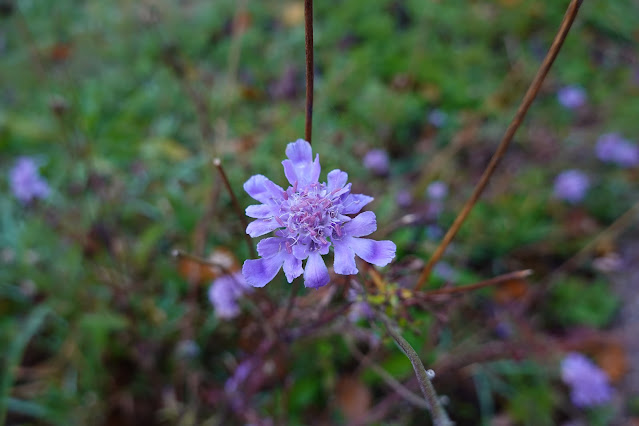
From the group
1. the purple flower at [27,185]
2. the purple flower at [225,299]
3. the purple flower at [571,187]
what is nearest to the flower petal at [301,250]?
the purple flower at [225,299]

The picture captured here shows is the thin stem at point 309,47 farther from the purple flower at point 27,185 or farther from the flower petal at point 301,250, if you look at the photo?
the purple flower at point 27,185

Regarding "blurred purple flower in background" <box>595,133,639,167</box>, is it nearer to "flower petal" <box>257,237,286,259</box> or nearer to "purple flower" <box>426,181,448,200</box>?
"purple flower" <box>426,181,448,200</box>

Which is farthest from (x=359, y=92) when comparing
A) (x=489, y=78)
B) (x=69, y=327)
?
(x=69, y=327)

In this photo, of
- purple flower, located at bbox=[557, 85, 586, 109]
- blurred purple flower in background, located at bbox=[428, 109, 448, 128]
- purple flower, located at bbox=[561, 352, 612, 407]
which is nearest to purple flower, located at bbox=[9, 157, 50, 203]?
blurred purple flower in background, located at bbox=[428, 109, 448, 128]

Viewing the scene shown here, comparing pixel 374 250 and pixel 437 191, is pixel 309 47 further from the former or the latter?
→ pixel 437 191

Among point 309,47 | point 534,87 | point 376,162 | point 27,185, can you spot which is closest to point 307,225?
point 309,47

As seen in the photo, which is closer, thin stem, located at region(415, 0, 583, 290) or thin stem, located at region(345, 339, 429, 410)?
thin stem, located at region(415, 0, 583, 290)

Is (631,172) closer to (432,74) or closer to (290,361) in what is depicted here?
(432,74)
